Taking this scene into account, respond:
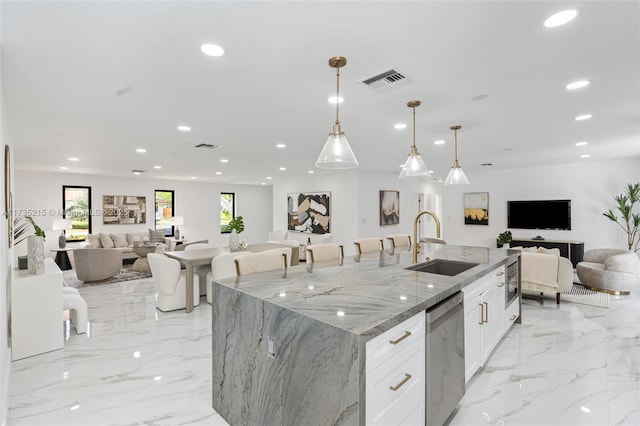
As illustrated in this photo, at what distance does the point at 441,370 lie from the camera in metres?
1.90

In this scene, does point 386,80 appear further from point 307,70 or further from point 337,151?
point 337,151

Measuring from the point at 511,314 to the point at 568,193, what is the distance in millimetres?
5602

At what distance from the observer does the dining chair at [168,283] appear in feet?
14.1

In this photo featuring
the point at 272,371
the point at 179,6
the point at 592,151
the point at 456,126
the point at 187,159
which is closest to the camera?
the point at 179,6

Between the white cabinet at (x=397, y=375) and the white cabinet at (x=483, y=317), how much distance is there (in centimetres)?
70

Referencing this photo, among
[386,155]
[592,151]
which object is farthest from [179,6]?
[592,151]

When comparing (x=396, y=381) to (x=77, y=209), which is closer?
(x=396, y=381)

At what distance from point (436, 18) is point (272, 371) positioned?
2.08m

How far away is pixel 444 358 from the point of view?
192 cm

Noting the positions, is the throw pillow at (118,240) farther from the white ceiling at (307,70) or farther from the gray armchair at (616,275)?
the gray armchair at (616,275)

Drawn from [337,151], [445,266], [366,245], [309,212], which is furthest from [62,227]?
[445,266]

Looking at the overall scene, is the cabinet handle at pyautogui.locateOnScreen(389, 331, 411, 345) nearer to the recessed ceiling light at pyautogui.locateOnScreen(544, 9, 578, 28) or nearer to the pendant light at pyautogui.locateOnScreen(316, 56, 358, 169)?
the pendant light at pyautogui.locateOnScreen(316, 56, 358, 169)

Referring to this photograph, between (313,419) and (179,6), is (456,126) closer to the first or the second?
(179,6)

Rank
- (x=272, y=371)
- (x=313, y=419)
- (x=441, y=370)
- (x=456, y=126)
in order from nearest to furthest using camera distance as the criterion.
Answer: (x=313, y=419), (x=272, y=371), (x=441, y=370), (x=456, y=126)
